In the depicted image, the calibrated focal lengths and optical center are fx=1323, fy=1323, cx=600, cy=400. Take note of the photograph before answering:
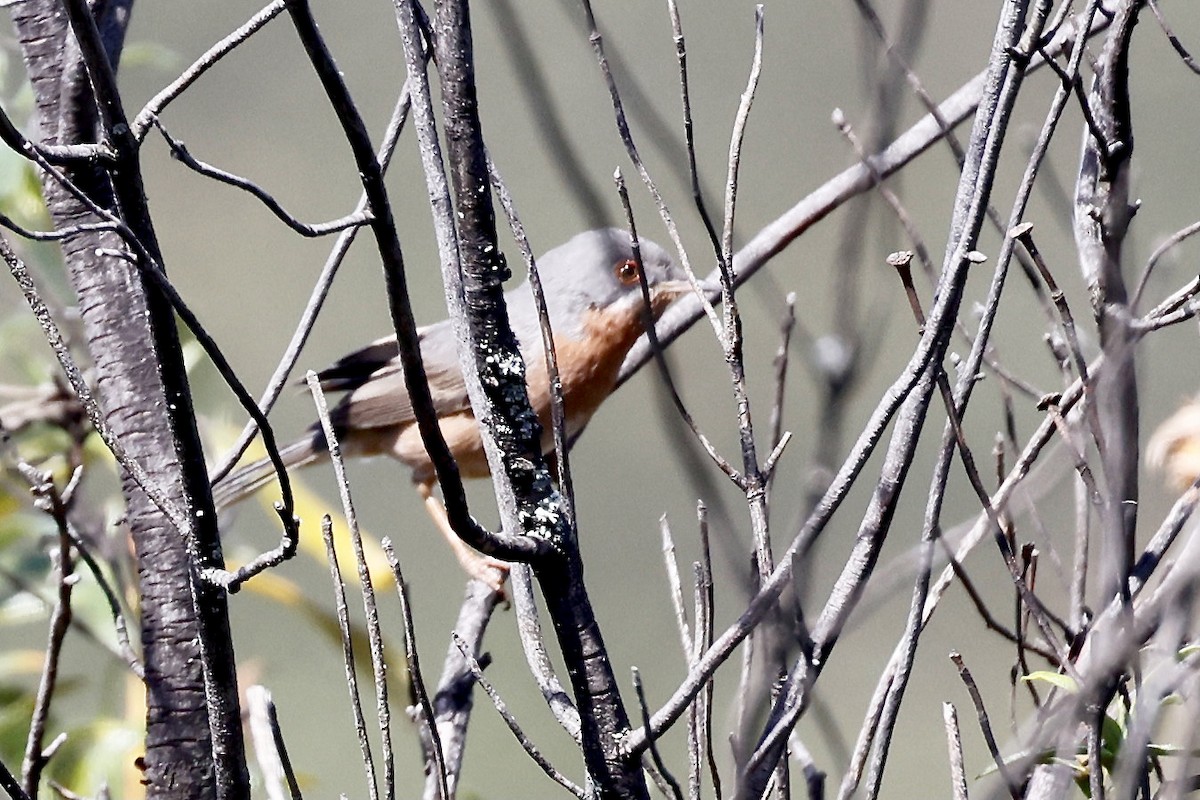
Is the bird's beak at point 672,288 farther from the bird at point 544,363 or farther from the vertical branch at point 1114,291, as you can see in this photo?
the vertical branch at point 1114,291

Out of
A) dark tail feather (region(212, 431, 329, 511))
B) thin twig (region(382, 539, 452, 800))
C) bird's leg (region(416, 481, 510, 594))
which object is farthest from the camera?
dark tail feather (region(212, 431, 329, 511))

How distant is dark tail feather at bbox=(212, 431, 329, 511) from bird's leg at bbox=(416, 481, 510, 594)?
1.47 feet

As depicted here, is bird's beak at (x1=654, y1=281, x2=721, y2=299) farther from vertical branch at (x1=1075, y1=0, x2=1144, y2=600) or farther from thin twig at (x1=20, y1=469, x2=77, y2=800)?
thin twig at (x1=20, y1=469, x2=77, y2=800)

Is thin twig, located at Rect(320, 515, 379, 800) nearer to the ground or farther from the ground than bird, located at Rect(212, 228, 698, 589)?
nearer to the ground

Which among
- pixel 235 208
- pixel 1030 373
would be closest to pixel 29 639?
pixel 235 208

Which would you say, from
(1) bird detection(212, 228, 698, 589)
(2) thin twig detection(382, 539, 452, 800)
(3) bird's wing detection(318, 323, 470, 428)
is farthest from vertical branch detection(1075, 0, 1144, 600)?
(3) bird's wing detection(318, 323, 470, 428)

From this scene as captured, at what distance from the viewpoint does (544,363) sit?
14.6 feet

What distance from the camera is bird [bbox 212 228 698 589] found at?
4543mm

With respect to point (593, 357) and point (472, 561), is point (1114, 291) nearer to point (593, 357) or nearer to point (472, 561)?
point (472, 561)

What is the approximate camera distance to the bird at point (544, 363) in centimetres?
454

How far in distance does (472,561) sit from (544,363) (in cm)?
70

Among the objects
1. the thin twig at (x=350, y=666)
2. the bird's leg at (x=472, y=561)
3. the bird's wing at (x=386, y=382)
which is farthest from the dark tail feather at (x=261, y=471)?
the thin twig at (x=350, y=666)

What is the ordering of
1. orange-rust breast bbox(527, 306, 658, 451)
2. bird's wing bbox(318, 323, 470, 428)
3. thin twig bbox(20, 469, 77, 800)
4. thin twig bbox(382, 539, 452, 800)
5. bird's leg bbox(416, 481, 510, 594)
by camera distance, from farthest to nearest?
bird's wing bbox(318, 323, 470, 428)
orange-rust breast bbox(527, 306, 658, 451)
bird's leg bbox(416, 481, 510, 594)
thin twig bbox(20, 469, 77, 800)
thin twig bbox(382, 539, 452, 800)

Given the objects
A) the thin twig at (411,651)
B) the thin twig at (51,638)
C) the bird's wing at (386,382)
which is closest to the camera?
the thin twig at (411,651)
